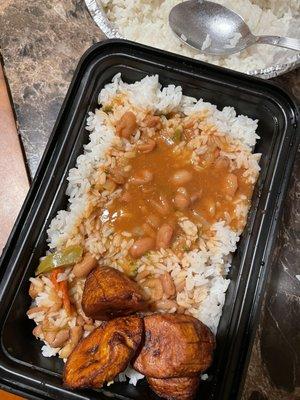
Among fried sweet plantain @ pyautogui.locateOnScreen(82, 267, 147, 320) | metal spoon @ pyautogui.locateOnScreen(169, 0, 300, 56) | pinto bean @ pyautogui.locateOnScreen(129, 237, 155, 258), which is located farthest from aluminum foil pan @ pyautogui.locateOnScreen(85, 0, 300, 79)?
fried sweet plantain @ pyautogui.locateOnScreen(82, 267, 147, 320)

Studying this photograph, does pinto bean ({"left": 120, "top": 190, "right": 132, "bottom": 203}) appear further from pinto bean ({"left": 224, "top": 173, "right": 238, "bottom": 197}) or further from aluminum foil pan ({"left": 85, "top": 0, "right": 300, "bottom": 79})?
aluminum foil pan ({"left": 85, "top": 0, "right": 300, "bottom": 79})

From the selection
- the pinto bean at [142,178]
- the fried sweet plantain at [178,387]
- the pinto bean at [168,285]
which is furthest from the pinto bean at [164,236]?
the fried sweet plantain at [178,387]

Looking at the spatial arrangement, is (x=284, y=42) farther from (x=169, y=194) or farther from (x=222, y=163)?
(x=169, y=194)

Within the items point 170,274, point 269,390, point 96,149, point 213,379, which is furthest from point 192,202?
point 269,390

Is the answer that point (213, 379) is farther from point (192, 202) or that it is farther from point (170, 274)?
point (192, 202)

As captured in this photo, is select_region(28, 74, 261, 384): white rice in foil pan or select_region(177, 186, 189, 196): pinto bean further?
select_region(177, 186, 189, 196): pinto bean

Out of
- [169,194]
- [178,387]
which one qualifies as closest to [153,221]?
[169,194]
